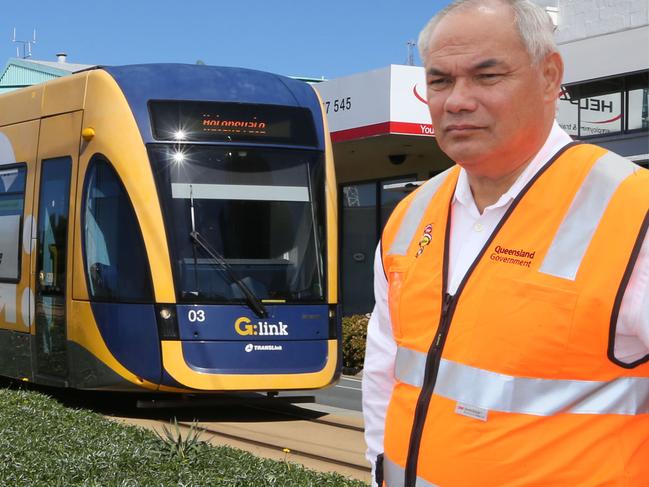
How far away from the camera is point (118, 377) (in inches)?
435

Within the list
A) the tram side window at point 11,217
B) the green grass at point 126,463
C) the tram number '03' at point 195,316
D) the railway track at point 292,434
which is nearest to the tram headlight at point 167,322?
the tram number '03' at point 195,316

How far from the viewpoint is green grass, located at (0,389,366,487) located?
6852mm

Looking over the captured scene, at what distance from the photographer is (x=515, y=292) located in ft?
7.91

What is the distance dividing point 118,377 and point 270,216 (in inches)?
80.2

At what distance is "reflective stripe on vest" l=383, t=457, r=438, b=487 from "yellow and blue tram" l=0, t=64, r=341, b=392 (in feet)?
26.6

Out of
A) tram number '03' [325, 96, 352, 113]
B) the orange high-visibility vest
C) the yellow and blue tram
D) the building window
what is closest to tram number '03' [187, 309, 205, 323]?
the yellow and blue tram

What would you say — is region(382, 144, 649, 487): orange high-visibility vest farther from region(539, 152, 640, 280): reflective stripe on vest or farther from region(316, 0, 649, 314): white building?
region(316, 0, 649, 314): white building

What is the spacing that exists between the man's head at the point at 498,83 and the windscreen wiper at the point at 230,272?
8.34 m

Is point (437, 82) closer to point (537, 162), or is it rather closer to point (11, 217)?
point (537, 162)

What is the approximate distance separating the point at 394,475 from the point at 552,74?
954 millimetres

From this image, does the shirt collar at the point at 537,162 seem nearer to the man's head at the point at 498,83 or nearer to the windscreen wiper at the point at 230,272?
the man's head at the point at 498,83

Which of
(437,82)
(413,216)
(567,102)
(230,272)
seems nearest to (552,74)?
(437,82)

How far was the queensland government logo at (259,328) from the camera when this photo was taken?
35.9 feet

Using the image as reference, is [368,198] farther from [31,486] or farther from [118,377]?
[31,486]
